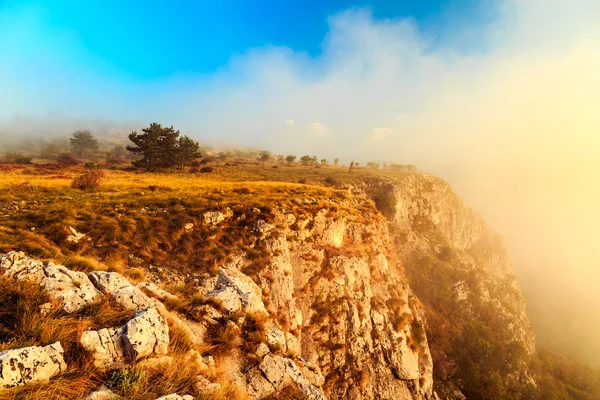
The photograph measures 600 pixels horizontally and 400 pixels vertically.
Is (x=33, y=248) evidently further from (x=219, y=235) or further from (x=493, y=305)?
(x=493, y=305)

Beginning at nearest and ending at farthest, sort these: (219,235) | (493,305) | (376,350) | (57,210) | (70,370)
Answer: (70,370) → (57,210) → (219,235) → (376,350) → (493,305)

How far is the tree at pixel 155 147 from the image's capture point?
2343 inches

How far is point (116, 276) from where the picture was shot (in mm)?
8406

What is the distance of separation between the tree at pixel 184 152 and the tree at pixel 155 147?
0.85 meters

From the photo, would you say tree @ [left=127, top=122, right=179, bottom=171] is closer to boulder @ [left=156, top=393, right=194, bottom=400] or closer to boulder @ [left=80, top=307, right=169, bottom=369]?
boulder @ [left=80, top=307, right=169, bottom=369]

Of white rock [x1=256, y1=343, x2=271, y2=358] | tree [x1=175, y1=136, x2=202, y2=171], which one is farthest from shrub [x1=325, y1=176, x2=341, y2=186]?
white rock [x1=256, y1=343, x2=271, y2=358]

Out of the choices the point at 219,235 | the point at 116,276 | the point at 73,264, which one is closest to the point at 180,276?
the point at 219,235

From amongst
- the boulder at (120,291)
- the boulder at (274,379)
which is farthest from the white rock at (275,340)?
the boulder at (120,291)

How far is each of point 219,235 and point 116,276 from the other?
539 inches

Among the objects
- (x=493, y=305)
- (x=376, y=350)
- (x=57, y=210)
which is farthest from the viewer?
(x=493, y=305)

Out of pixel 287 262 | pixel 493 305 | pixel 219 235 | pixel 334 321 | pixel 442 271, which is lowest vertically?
pixel 493 305

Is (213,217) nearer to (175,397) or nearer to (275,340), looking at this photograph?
(275,340)

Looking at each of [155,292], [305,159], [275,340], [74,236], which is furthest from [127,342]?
[305,159]

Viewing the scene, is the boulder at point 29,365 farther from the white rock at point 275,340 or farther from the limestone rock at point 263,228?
the limestone rock at point 263,228
